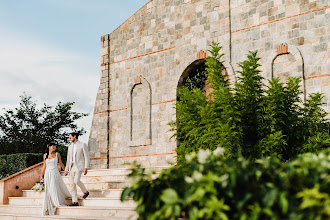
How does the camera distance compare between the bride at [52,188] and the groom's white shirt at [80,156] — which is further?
the groom's white shirt at [80,156]

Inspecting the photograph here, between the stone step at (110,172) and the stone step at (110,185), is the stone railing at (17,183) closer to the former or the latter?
the stone step at (110,172)

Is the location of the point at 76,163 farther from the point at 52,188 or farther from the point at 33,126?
the point at 33,126

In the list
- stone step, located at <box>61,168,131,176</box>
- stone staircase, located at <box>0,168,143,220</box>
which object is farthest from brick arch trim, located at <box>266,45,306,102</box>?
stone staircase, located at <box>0,168,143,220</box>

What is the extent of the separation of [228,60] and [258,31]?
1.41 metres

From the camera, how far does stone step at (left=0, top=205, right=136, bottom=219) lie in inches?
413

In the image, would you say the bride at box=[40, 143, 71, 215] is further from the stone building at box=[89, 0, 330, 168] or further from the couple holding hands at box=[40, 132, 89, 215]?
the stone building at box=[89, 0, 330, 168]

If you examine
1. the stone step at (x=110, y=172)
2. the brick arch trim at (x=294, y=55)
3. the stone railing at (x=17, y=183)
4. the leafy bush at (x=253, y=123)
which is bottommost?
the stone railing at (x=17, y=183)

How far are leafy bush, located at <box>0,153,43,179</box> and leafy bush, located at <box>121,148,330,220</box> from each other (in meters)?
14.4

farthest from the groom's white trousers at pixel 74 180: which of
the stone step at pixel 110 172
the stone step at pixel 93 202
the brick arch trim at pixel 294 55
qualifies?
the brick arch trim at pixel 294 55

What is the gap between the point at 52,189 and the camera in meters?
11.8

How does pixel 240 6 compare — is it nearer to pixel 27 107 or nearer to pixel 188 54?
pixel 188 54

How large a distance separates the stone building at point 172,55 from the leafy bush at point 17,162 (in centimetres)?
240

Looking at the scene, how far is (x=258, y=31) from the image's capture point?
14.6 metres

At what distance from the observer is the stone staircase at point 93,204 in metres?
10.8
